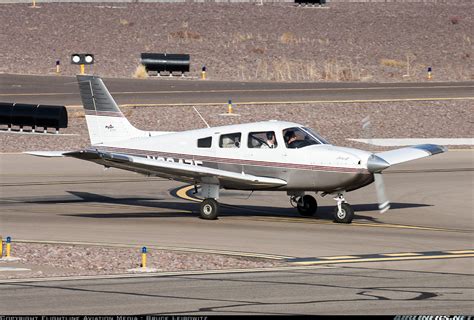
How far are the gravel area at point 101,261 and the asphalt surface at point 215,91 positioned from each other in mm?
29273

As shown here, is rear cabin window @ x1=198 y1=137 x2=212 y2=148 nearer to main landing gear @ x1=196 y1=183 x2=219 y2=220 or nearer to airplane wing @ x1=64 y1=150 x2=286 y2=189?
airplane wing @ x1=64 y1=150 x2=286 y2=189

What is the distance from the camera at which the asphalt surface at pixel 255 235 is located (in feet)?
63.3

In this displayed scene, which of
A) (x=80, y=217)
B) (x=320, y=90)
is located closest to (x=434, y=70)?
(x=320, y=90)

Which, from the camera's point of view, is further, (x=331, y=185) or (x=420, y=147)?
(x=420, y=147)

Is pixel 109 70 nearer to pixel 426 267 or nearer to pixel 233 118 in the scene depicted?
pixel 233 118

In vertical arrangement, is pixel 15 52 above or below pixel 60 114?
above

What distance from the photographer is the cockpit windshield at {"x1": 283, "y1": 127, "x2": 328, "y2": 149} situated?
98.7 ft

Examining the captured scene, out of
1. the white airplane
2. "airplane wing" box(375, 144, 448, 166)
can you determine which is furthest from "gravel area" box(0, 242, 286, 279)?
"airplane wing" box(375, 144, 448, 166)

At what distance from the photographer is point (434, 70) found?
7319 centimetres

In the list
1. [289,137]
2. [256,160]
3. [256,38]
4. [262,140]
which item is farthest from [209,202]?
[256,38]

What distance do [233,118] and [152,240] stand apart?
2589 centimetres

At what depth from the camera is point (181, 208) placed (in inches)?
1299

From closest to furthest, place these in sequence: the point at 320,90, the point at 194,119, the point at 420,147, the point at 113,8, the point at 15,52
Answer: the point at 420,147 → the point at 194,119 → the point at 320,90 → the point at 15,52 → the point at 113,8

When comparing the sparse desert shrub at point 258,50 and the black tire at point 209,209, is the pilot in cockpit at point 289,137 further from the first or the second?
the sparse desert shrub at point 258,50
